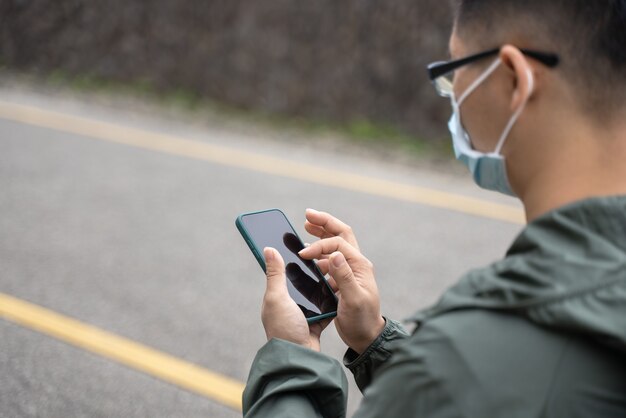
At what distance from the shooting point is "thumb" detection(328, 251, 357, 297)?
1.80 metres

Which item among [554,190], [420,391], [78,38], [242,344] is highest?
[554,190]

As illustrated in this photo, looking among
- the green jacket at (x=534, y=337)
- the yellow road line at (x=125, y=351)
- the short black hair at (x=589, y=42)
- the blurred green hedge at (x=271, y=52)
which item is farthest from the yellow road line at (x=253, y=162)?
the green jacket at (x=534, y=337)

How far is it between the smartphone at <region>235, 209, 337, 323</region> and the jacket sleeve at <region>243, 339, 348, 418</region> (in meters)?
0.20

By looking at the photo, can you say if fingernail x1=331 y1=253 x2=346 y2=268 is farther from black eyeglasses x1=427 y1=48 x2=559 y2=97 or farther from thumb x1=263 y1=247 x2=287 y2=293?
black eyeglasses x1=427 y1=48 x2=559 y2=97

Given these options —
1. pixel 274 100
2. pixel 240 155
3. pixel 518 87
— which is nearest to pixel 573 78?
pixel 518 87

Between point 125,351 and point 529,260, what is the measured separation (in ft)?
10.3

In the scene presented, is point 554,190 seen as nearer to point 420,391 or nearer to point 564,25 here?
point 564,25

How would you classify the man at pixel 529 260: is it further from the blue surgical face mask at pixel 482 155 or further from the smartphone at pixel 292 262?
the smartphone at pixel 292 262

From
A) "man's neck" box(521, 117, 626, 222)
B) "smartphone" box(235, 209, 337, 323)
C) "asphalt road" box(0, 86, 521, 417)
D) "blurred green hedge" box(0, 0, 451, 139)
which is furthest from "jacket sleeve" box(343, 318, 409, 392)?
"blurred green hedge" box(0, 0, 451, 139)

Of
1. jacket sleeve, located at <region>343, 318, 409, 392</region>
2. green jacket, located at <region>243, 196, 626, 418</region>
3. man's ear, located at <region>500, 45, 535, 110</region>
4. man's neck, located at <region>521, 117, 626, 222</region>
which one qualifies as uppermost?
man's ear, located at <region>500, 45, 535, 110</region>

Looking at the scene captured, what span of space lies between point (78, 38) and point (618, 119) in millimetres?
11298

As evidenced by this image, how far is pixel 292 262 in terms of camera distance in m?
1.99

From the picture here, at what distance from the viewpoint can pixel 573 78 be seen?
1272 millimetres

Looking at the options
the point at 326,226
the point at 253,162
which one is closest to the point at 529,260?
the point at 326,226
